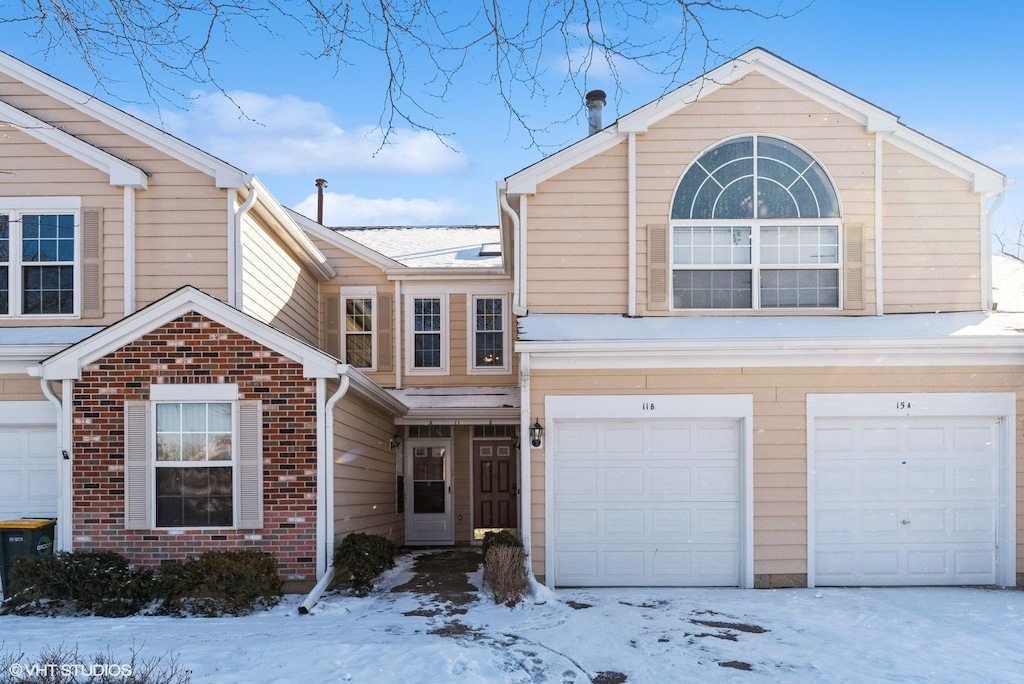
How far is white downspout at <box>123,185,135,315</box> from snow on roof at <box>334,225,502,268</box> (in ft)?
16.8

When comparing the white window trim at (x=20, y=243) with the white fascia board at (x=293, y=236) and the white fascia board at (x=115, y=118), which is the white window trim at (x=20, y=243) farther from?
the white fascia board at (x=293, y=236)

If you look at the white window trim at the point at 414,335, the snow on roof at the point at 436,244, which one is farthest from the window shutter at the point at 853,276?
the white window trim at the point at 414,335

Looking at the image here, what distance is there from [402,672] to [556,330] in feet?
16.3

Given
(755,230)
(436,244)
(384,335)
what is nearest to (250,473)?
(384,335)

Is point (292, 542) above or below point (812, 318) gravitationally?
below

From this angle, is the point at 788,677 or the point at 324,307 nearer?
the point at 788,677

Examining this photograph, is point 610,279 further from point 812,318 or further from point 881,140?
point 881,140

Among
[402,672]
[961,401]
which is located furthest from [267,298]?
[961,401]

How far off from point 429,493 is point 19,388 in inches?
289

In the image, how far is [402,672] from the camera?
20.6 ft

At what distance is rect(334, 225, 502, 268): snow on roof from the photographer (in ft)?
52.0

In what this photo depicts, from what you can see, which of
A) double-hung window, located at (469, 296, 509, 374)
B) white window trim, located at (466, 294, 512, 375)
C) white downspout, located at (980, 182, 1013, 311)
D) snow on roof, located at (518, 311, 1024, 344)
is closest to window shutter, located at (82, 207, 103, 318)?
snow on roof, located at (518, 311, 1024, 344)

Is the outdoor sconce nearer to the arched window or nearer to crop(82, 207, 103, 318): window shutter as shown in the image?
the arched window

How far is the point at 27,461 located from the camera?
10.2 metres
